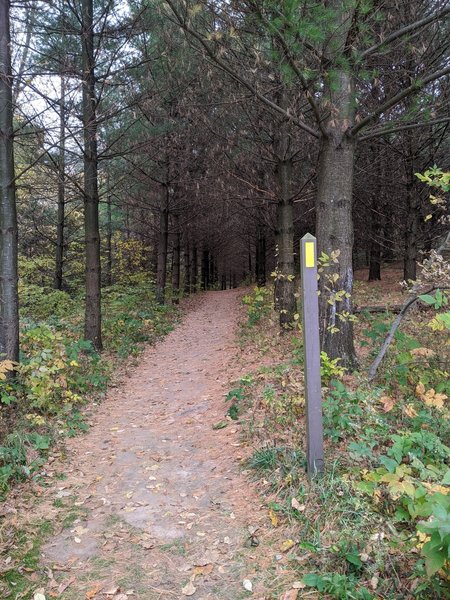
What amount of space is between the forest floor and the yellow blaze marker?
6.84 feet

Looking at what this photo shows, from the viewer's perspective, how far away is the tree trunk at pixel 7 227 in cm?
559

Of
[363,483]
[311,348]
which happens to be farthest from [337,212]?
[363,483]

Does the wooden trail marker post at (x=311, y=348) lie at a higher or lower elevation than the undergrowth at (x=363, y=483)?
higher

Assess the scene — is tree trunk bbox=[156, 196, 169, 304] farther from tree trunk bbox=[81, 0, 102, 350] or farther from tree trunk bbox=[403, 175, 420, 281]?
tree trunk bbox=[403, 175, 420, 281]

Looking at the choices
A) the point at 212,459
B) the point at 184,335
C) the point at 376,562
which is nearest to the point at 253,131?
the point at 184,335

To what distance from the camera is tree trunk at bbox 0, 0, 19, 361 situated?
559 centimetres

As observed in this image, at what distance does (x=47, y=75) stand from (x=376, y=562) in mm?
6840

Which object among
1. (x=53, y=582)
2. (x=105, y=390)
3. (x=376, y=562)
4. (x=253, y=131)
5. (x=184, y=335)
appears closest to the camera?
(x=376, y=562)

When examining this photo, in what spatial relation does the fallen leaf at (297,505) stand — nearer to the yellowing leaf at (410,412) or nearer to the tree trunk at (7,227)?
the yellowing leaf at (410,412)

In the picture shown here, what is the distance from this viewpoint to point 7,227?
570 centimetres

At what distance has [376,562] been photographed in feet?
8.41

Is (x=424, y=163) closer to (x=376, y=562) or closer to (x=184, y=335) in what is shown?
(x=184, y=335)

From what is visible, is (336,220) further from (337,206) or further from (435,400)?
(435,400)

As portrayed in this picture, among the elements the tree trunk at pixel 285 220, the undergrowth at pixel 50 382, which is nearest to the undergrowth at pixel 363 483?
the undergrowth at pixel 50 382
